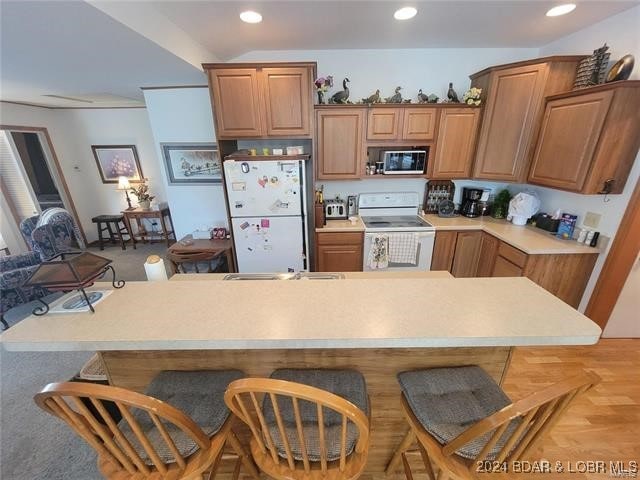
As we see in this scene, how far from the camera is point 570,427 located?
1624 millimetres

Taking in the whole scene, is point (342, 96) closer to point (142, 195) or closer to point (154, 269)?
point (154, 269)

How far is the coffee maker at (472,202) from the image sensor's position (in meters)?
3.07

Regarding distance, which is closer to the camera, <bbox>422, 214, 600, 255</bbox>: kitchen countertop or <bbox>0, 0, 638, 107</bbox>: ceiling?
<bbox>0, 0, 638, 107</bbox>: ceiling

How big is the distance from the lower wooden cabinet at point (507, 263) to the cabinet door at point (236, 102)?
2.33 meters

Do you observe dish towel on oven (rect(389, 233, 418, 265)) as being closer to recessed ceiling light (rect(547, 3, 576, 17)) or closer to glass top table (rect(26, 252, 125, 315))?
recessed ceiling light (rect(547, 3, 576, 17))

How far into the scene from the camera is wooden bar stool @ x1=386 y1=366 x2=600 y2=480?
0.71 meters

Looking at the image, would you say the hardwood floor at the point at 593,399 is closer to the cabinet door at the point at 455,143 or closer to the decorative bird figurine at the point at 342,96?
the cabinet door at the point at 455,143

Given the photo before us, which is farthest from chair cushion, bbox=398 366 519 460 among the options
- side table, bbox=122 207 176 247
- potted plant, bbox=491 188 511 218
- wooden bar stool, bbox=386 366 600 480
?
side table, bbox=122 207 176 247

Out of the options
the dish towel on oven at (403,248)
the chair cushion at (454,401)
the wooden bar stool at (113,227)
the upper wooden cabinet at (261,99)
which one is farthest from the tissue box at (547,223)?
the wooden bar stool at (113,227)

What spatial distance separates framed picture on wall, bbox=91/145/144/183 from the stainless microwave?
14.3 ft

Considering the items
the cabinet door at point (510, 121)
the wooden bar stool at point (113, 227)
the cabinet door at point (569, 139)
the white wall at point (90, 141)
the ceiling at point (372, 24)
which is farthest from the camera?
the wooden bar stool at point (113, 227)

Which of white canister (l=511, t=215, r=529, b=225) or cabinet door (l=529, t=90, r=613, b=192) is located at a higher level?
cabinet door (l=529, t=90, r=613, b=192)

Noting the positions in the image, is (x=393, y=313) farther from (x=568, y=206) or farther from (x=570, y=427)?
(x=568, y=206)

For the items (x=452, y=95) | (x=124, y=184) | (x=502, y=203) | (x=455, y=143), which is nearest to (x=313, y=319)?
(x=455, y=143)
